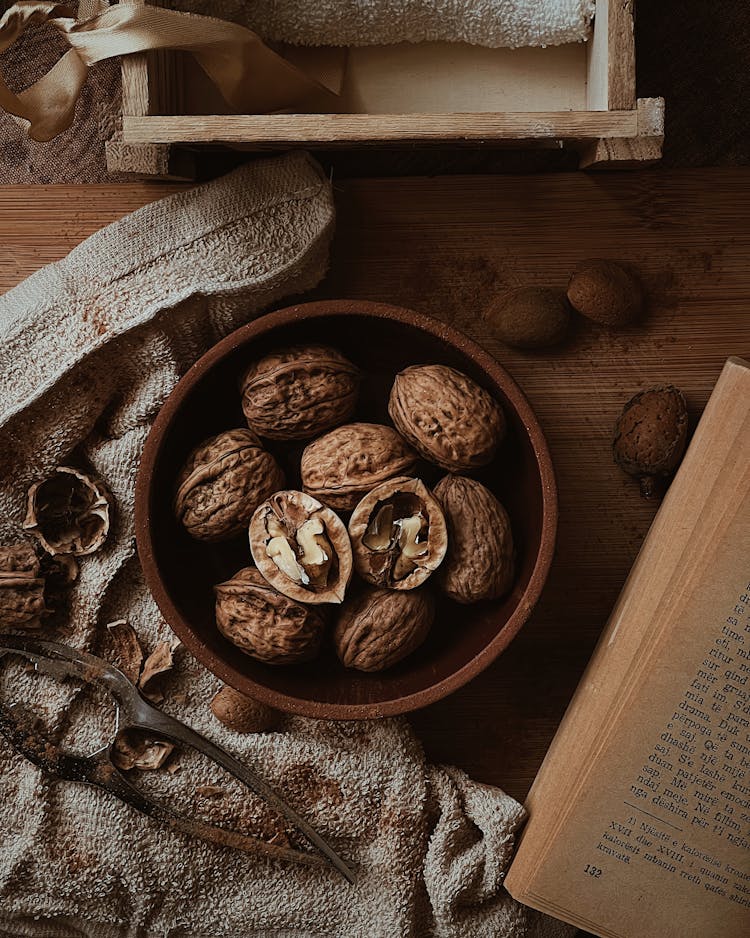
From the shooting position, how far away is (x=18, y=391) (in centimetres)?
88

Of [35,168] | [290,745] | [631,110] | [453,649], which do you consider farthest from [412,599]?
[35,168]

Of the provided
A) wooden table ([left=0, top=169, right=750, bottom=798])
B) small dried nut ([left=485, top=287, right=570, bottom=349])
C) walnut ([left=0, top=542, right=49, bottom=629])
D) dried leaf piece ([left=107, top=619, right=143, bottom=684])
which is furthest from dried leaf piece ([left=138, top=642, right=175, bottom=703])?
small dried nut ([left=485, top=287, right=570, bottom=349])

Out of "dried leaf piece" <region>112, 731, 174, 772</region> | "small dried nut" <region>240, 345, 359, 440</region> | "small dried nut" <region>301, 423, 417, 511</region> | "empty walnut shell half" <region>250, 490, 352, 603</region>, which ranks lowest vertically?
"dried leaf piece" <region>112, 731, 174, 772</region>

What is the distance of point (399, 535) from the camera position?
2.66ft

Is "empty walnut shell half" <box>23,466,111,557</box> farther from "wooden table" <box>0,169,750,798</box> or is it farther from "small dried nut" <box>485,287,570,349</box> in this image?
"small dried nut" <box>485,287,570,349</box>

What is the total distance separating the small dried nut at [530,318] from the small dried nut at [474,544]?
0.17 metres

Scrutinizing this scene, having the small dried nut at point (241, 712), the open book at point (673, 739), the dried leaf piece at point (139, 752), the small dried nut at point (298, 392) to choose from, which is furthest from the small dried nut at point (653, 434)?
the dried leaf piece at point (139, 752)

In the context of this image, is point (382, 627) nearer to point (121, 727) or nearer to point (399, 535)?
point (399, 535)

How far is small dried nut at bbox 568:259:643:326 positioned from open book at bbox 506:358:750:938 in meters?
0.12

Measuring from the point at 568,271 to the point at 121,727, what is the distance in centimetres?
66

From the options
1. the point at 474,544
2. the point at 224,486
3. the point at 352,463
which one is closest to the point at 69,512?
the point at 224,486

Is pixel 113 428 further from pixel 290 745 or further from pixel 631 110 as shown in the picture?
pixel 631 110

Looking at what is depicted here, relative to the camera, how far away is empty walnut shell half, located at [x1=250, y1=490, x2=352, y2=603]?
80cm

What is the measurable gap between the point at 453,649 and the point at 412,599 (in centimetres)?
8
